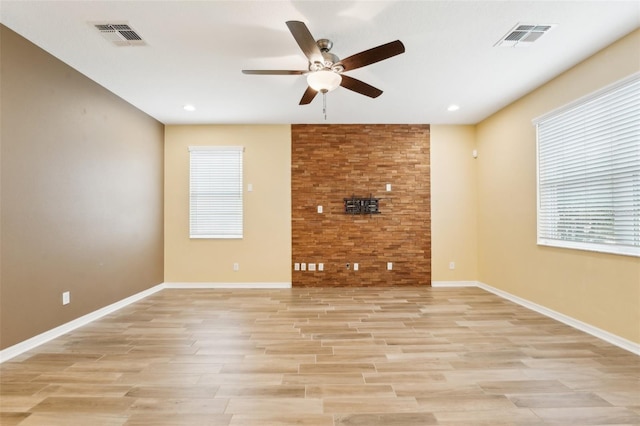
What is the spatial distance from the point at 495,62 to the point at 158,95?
4.14m

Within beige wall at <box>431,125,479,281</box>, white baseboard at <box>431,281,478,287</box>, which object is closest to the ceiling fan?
beige wall at <box>431,125,479,281</box>

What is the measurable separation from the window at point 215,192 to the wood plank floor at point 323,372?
1870 mm

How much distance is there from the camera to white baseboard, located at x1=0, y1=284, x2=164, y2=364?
2.61 m

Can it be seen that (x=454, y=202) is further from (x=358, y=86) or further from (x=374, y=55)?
(x=374, y=55)

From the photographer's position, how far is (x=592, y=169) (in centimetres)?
314

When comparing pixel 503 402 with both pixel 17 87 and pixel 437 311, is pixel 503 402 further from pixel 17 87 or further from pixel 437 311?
pixel 17 87

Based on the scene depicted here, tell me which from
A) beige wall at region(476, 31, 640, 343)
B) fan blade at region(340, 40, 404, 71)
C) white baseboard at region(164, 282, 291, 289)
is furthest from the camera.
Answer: white baseboard at region(164, 282, 291, 289)

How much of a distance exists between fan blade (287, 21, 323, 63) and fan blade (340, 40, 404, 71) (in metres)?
0.26

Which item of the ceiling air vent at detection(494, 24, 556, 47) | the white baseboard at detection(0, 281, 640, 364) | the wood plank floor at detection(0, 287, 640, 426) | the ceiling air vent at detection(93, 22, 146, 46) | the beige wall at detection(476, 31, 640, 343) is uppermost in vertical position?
the ceiling air vent at detection(93, 22, 146, 46)

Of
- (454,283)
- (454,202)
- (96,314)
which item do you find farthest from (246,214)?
(454,283)

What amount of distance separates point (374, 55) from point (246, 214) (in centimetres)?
364

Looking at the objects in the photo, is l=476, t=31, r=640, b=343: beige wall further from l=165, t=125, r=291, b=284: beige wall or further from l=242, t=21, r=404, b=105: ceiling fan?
l=165, t=125, r=291, b=284: beige wall

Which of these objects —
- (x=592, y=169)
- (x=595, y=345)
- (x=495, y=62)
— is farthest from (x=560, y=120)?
(x=595, y=345)

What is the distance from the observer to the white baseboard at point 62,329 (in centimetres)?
261
